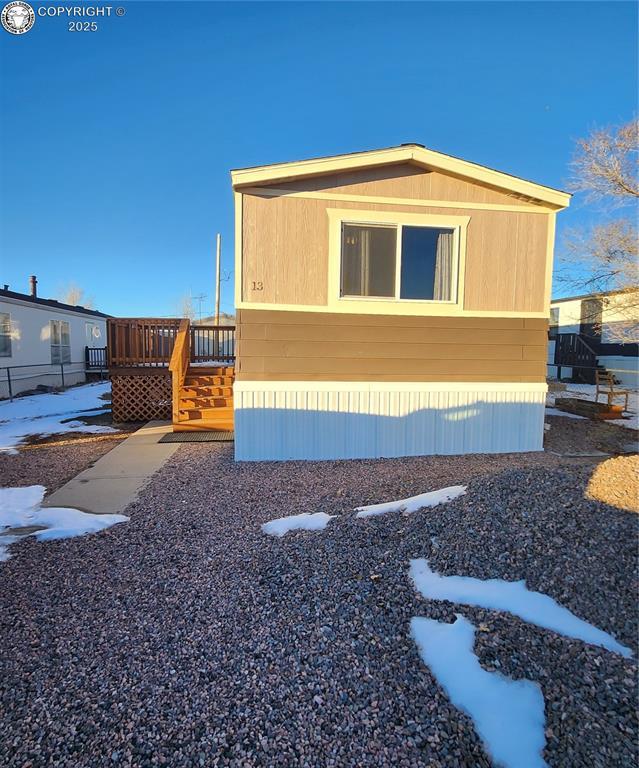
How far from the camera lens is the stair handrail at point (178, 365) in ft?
23.3

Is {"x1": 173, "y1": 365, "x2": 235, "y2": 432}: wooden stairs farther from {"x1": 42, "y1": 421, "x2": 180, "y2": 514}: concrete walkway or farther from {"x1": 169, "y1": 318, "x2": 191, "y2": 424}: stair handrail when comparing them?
{"x1": 42, "y1": 421, "x2": 180, "y2": 514}: concrete walkway

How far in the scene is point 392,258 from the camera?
5.69 metres

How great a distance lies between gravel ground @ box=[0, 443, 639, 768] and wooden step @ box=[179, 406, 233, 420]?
12.8ft

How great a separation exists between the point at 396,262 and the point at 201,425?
4.38 m

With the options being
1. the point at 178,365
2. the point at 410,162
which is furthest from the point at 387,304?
the point at 178,365

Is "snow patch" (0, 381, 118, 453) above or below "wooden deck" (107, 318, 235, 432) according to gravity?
below

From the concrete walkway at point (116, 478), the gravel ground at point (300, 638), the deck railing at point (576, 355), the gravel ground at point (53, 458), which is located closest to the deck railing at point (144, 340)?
the gravel ground at point (53, 458)

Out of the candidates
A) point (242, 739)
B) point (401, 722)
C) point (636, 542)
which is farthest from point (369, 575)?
point (636, 542)

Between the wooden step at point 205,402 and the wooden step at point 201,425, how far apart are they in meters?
0.28

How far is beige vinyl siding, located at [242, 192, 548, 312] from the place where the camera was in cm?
544

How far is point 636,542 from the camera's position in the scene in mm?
2293

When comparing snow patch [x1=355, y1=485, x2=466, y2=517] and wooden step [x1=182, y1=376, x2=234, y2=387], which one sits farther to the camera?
wooden step [x1=182, y1=376, x2=234, y2=387]

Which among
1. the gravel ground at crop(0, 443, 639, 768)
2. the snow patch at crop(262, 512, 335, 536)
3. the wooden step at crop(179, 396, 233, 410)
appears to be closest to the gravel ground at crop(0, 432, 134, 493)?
the wooden step at crop(179, 396, 233, 410)

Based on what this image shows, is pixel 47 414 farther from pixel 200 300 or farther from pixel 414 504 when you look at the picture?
pixel 200 300
